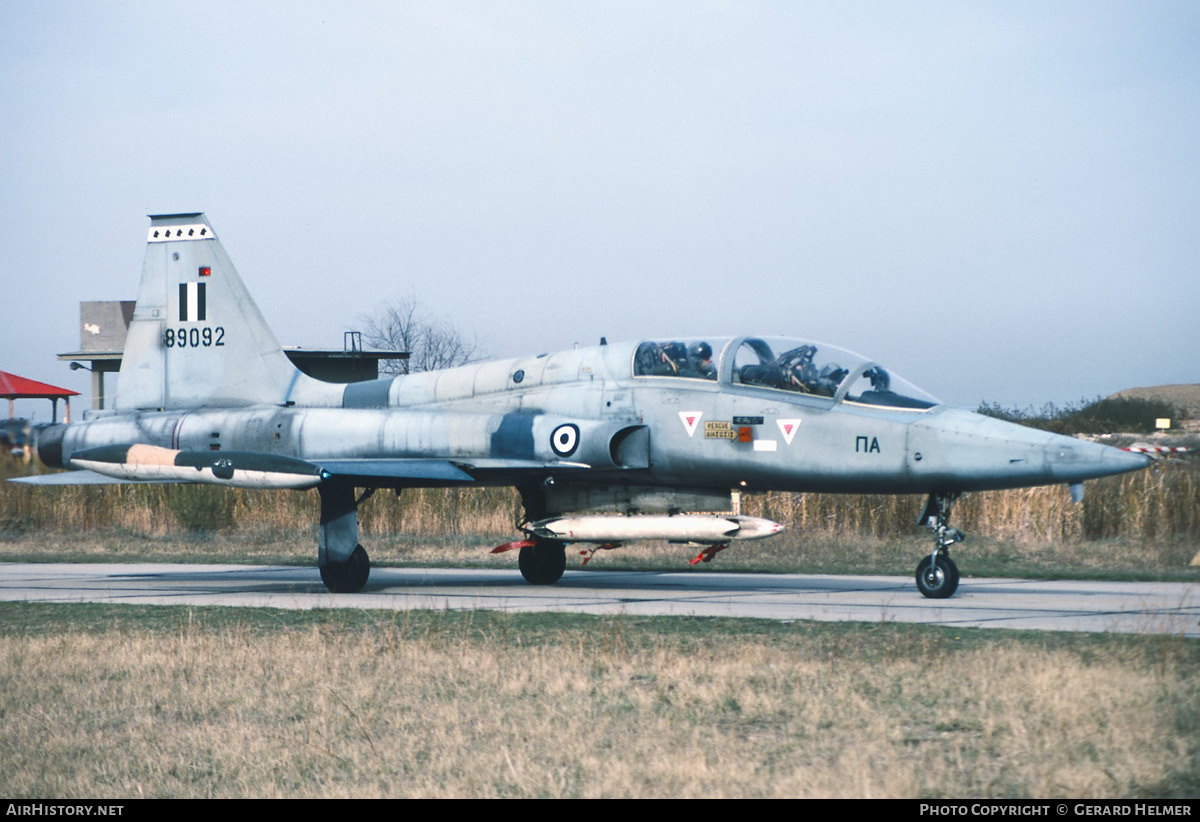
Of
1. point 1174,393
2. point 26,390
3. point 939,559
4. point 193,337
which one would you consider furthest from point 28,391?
point 1174,393

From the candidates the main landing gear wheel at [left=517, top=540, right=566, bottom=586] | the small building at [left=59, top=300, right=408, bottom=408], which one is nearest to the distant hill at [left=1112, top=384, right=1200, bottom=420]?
the small building at [left=59, top=300, right=408, bottom=408]

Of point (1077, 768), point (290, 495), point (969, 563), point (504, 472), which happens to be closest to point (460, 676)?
point (1077, 768)

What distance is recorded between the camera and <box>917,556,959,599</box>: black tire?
40.4ft

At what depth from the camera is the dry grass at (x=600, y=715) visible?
208 inches

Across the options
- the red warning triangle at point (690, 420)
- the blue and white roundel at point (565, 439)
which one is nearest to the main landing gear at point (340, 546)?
the blue and white roundel at point (565, 439)

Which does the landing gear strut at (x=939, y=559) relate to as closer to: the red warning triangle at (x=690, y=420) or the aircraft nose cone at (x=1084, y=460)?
the aircraft nose cone at (x=1084, y=460)

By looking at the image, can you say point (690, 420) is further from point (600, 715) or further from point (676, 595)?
point (600, 715)

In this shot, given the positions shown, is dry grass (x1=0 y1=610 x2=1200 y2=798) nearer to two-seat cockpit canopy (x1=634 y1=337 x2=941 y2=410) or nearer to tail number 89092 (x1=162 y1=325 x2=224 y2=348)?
two-seat cockpit canopy (x1=634 y1=337 x2=941 y2=410)

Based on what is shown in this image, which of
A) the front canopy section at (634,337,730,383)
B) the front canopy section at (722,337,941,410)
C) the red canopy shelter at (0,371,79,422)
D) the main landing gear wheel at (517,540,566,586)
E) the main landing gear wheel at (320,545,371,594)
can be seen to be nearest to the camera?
the front canopy section at (722,337,941,410)

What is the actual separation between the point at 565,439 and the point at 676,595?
2.23 meters

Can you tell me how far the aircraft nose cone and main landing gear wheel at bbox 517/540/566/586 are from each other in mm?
6450

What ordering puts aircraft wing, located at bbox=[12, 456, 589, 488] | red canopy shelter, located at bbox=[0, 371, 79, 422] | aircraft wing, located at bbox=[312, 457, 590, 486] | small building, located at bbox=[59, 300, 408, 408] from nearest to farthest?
aircraft wing, located at bbox=[12, 456, 589, 488], aircraft wing, located at bbox=[312, 457, 590, 486], red canopy shelter, located at bbox=[0, 371, 79, 422], small building, located at bbox=[59, 300, 408, 408]
